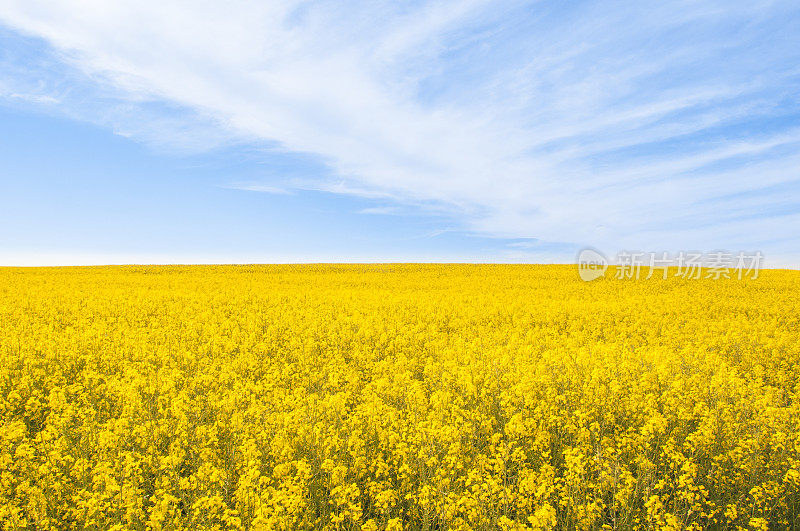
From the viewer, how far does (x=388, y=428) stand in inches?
203

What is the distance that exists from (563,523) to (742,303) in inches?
715

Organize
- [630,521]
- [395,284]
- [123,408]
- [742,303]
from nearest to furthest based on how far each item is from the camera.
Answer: [630,521], [123,408], [742,303], [395,284]

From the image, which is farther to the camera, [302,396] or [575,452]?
[302,396]

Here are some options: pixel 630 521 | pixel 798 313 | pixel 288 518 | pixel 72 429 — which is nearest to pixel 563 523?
pixel 630 521

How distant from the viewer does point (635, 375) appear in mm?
7277

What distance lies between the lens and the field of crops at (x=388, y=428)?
3.86 meters

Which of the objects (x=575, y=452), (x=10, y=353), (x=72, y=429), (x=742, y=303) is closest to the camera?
(x=575, y=452)

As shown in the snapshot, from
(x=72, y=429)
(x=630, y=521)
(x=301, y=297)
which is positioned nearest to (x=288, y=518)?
(x=630, y=521)

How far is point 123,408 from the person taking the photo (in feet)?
20.1

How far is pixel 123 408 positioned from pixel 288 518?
405 cm

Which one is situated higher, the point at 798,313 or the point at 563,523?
the point at 798,313

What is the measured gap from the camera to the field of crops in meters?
3.86

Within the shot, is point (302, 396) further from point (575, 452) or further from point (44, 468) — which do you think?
point (575, 452)

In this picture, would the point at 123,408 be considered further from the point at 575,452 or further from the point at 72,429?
the point at 575,452
